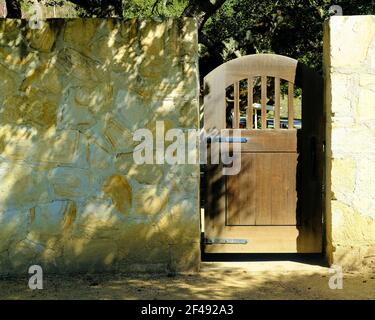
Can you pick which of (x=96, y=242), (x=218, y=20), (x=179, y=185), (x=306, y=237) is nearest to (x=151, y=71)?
(x=179, y=185)

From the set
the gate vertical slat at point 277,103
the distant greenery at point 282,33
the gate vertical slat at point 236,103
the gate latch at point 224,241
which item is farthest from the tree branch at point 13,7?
the distant greenery at point 282,33

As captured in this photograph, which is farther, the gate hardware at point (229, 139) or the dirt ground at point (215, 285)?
the gate hardware at point (229, 139)

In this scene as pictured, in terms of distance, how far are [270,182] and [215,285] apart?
1.16 metres

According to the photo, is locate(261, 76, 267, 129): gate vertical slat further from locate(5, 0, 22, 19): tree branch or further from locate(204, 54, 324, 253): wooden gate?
locate(5, 0, 22, 19): tree branch

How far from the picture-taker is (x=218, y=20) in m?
17.1

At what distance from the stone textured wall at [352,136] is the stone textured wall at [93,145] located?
123cm

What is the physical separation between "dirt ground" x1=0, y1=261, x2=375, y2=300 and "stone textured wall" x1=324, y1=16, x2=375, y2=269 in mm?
336

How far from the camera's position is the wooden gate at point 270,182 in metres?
5.50

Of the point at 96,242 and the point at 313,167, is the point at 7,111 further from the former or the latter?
the point at 313,167

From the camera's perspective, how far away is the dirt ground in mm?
4699

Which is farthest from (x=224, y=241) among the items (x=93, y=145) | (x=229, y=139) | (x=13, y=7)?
(x=13, y=7)

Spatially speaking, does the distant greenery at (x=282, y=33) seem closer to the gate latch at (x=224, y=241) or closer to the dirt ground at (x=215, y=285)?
the gate latch at (x=224, y=241)

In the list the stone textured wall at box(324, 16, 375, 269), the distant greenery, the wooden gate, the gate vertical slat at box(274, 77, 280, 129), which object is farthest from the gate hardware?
the distant greenery

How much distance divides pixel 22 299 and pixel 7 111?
166cm
